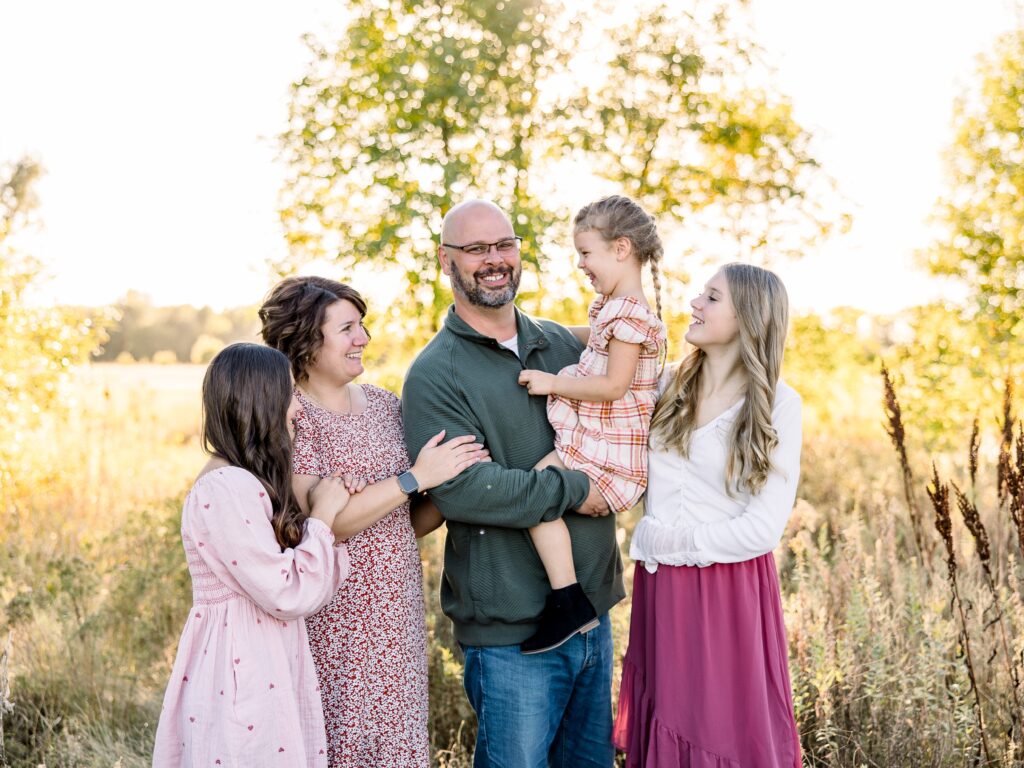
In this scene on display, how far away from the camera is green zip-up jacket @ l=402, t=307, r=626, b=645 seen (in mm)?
2867

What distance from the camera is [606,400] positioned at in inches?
123

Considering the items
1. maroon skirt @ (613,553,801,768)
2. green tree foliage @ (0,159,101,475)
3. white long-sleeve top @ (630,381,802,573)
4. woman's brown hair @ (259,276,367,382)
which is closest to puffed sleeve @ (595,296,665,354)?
white long-sleeve top @ (630,381,802,573)

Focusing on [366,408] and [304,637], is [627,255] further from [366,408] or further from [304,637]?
[304,637]

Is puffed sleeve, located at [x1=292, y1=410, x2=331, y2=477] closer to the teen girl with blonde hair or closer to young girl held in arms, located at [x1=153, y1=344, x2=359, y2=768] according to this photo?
young girl held in arms, located at [x1=153, y1=344, x2=359, y2=768]

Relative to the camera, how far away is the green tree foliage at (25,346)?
24.9ft

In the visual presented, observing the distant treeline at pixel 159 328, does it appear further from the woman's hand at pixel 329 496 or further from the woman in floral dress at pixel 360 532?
the woman's hand at pixel 329 496

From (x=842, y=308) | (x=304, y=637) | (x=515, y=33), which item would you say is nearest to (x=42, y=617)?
(x=304, y=637)

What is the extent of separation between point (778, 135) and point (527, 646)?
18.6 feet

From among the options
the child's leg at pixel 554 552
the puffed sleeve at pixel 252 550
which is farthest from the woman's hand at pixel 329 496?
the child's leg at pixel 554 552

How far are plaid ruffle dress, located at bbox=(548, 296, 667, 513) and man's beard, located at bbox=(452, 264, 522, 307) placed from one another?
0.33 m

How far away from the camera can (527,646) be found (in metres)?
2.98

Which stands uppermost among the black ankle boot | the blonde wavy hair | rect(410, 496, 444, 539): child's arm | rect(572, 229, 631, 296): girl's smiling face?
rect(572, 229, 631, 296): girl's smiling face

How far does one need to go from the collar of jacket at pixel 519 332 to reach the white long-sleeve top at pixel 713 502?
1.82 ft

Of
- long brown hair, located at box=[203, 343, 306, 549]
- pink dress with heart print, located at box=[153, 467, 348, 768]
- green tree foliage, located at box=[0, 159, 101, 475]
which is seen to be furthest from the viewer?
green tree foliage, located at box=[0, 159, 101, 475]
